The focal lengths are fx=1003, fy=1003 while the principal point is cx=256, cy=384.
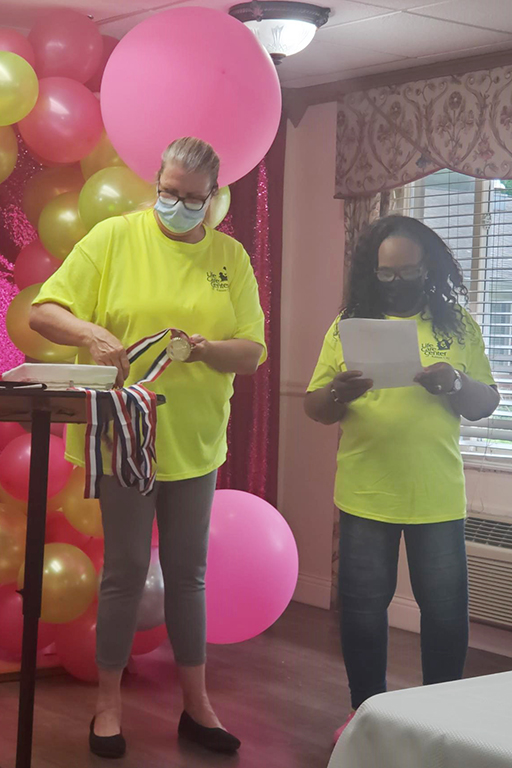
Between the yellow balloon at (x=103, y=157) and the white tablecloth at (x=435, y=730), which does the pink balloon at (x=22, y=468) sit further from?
the white tablecloth at (x=435, y=730)

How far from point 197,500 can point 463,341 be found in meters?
0.71

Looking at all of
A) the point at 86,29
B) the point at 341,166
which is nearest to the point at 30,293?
the point at 86,29

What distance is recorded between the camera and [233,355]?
2.27m

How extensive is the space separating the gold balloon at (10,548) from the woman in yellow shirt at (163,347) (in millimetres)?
526

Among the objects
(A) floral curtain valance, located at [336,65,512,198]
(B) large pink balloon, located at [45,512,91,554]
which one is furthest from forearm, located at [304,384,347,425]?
(A) floral curtain valance, located at [336,65,512,198]

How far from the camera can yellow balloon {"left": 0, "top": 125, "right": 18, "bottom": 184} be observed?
276 cm

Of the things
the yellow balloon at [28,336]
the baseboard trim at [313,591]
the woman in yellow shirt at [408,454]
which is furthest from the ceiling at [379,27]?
the baseboard trim at [313,591]

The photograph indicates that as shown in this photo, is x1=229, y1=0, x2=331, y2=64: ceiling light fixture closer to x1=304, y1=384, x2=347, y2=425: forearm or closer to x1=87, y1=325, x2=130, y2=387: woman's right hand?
x1=304, y1=384, x2=347, y2=425: forearm

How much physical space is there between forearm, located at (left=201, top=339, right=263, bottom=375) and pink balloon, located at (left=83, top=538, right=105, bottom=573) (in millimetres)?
878

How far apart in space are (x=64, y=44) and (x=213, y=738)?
6.24ft

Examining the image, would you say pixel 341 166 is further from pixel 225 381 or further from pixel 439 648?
pixel 439 648

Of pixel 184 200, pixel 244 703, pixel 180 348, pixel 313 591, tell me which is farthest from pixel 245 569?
pixel 313 591

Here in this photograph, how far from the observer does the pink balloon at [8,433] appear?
2.91 metres

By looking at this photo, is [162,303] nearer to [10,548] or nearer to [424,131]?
[10,548]
